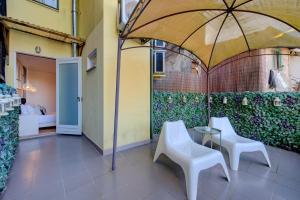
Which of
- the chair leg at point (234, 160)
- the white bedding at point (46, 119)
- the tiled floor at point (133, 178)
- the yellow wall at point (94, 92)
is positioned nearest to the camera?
the tiled floor at point (133, 178)

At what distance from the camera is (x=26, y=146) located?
3900 millimetres

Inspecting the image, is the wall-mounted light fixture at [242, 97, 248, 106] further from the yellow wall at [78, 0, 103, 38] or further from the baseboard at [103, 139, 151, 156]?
the yellow wall at [78, 0, 103, 38]

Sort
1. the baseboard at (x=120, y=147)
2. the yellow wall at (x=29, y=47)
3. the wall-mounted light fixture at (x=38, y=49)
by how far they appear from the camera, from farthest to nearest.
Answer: the wall-mounted light fixture at (x=38, y=49)
the yellow wall at (x=29, y=47)
the baseboard at (x=120, y=147)

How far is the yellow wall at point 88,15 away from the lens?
146 inches

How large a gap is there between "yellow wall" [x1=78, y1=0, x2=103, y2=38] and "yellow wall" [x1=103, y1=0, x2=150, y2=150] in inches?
17.0

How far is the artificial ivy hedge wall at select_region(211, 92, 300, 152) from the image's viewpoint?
3512mm

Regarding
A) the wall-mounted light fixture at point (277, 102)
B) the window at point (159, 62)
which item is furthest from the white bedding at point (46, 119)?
the wall-mounted light fixture at point (277, 102)

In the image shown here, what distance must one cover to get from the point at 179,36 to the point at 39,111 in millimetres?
5908

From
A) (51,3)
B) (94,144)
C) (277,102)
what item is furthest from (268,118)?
(51,3)

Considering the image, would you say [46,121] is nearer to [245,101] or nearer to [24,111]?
[24,111]

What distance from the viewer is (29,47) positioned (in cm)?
457

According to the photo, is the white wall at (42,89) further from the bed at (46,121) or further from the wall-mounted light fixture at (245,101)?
the wall-mounted light fixture at (245,101)

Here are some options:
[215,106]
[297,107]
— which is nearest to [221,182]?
[297,107]

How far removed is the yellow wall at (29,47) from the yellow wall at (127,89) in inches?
104
